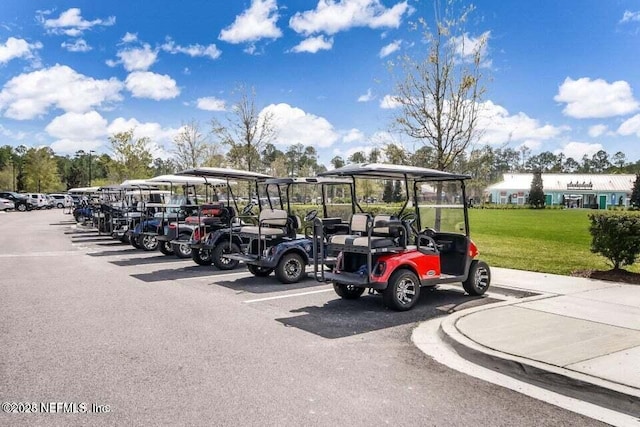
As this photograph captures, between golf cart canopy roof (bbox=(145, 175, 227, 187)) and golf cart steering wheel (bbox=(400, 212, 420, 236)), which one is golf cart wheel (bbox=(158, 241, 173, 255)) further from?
golf cart steering wheel (bbox=(400, 212, 420, 236))

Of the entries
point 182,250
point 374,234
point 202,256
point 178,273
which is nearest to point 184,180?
point 182,250

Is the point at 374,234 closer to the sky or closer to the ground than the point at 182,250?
closer to the sky

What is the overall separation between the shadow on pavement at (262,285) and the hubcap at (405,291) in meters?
2.50

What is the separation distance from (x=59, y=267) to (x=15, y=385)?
8.46 m

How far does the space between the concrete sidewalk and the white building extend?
75144 millimetres

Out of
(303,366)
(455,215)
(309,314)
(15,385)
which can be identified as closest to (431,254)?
(455,215)

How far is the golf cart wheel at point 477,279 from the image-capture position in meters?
8.15

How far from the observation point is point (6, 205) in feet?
162

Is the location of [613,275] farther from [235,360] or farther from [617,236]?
[235,360]

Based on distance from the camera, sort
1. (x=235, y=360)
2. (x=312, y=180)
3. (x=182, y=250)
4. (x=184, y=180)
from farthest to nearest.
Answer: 1. (x=184, y=180)
2. (x=182, y=250)
3. (x=312, y=180)
4. (x=235, y=360)

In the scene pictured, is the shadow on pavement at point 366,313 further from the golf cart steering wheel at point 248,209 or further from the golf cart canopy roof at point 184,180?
the golf cart canopy roof at point 184,180

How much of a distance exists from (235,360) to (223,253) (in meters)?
6.67

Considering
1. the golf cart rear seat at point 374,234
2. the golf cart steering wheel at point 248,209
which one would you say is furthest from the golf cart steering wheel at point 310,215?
the golf cart rear seat at point 374,234

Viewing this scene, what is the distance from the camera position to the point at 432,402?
4.14 metres
